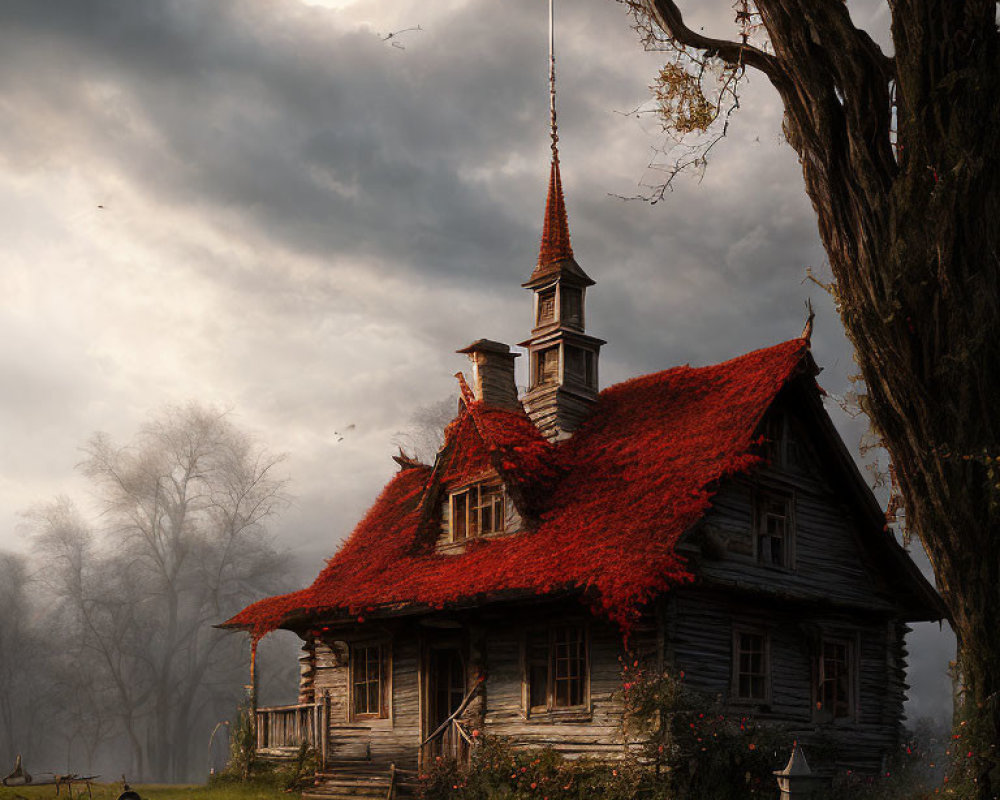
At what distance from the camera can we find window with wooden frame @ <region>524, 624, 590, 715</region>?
59.8ft

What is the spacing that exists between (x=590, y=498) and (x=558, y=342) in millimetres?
4620

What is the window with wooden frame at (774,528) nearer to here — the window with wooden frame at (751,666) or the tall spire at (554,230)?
the window with wooden frame at (751,666)

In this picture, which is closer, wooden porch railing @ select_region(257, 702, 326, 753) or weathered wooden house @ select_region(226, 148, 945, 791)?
weathered wooden house @ select_region(226, 148, 945, 791)

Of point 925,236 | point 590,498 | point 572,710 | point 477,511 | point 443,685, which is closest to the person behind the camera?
point 925,236

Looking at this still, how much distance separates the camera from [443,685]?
21.5 metres

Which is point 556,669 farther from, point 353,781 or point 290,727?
point 290,727

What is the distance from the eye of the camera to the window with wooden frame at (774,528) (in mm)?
19594

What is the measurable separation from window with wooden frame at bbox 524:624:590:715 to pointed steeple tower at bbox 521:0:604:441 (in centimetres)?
489

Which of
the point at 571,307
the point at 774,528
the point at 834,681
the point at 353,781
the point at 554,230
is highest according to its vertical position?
the point at 554,230

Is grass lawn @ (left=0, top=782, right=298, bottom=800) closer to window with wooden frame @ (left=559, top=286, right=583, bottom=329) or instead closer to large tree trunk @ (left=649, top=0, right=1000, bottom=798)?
window with wooden frame @ (left=559, top=286, right=583, bottom=329)

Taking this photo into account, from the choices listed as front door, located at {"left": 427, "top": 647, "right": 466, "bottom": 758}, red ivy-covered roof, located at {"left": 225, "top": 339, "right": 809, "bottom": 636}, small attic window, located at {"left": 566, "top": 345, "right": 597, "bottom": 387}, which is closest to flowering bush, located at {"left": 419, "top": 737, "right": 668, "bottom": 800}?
front door, located at {"left": 427, "top": 647, "right": 466, "bottom": 758}

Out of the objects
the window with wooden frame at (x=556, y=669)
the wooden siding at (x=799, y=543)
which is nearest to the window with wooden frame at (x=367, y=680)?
the window with wooden frame at (x=556, y=669)

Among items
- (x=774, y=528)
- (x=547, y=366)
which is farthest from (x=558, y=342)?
(x=774, y=528)

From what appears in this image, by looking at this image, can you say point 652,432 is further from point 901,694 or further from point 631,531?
point 901,694
